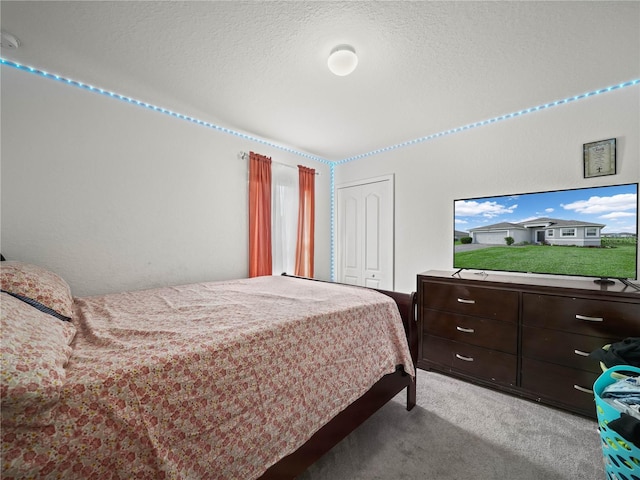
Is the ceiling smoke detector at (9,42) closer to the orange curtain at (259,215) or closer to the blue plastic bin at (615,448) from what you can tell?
the orange curtain at (259,215)

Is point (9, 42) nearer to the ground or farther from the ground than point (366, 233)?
farther from the ground

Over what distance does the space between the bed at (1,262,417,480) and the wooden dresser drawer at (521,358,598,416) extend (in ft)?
3.30

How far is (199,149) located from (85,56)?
1.11 meters

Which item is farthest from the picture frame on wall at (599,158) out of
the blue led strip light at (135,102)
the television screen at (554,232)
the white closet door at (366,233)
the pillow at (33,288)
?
the pillow at (33,288)

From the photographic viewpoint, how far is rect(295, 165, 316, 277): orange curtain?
12.4 feet

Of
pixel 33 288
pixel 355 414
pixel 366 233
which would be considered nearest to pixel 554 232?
pixel 366 233

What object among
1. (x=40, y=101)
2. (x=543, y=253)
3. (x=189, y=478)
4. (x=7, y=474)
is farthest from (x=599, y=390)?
(x=40, y=101)

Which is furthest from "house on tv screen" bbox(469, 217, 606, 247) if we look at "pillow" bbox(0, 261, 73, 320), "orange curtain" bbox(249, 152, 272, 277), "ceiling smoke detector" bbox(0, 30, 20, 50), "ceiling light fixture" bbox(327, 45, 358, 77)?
"ceiling smoke detector" bbox(0, 30, 20, 50)

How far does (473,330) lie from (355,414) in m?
1.41

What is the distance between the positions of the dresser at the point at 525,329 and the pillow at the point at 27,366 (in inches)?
101

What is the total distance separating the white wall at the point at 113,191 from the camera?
1.98 meters

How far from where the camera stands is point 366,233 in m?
3.90

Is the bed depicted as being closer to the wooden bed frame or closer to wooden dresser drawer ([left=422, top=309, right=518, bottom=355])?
the wooden bed frame

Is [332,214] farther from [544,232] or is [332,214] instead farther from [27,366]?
[27,366]
